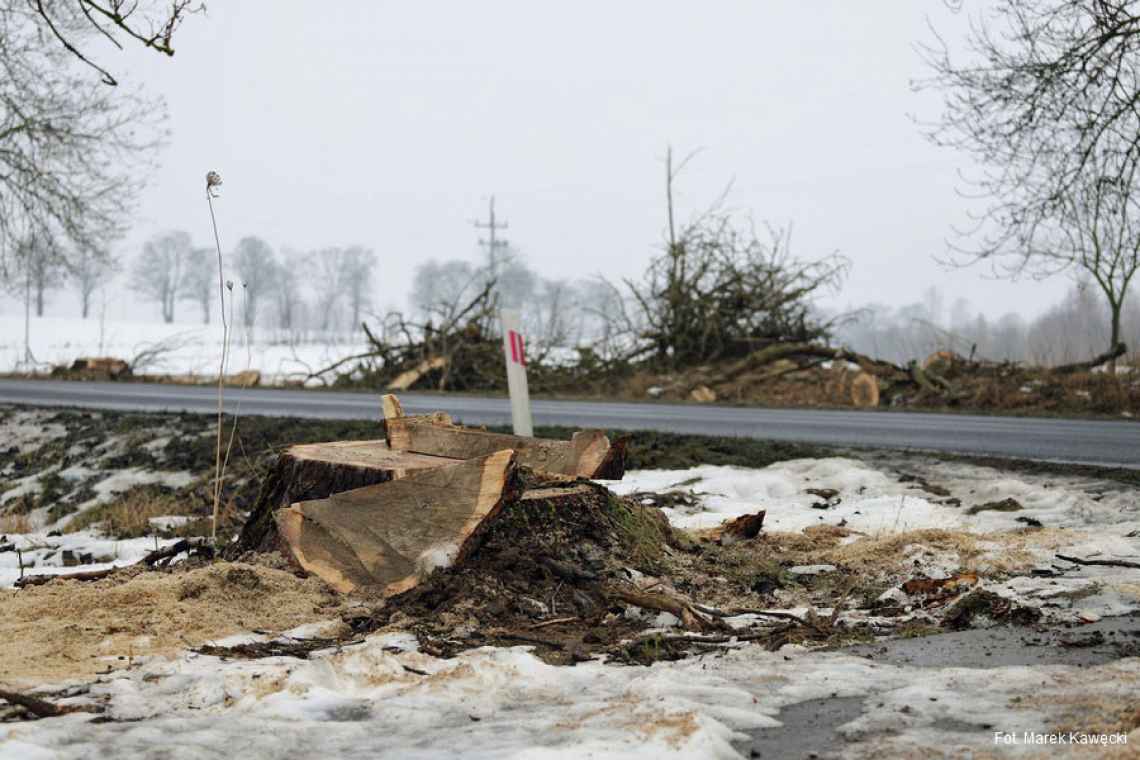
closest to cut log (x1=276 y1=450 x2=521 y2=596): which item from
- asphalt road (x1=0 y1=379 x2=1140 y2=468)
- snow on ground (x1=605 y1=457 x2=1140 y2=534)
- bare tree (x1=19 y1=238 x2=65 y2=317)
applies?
snow on ground (x1=605 y1=457 x2=1140 y2=534)

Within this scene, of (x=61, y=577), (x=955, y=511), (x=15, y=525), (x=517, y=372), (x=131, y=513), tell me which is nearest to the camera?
(x=61, y=577)

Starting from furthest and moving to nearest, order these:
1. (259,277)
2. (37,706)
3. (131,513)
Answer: (259,277), (131,513), (37,706)

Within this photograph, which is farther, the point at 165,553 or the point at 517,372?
the point at 517,372

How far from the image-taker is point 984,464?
8.44 m

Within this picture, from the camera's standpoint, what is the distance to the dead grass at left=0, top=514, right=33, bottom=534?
8.27 metres

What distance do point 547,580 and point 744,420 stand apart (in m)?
8.16

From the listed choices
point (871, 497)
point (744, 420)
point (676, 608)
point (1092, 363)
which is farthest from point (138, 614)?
point (1092, 363)

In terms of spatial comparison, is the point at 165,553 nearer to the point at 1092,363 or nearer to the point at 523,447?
the point at 523,447

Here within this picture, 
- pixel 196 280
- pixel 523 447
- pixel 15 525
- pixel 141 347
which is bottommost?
pixel 15 525

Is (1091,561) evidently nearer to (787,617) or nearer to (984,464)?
(787,617)

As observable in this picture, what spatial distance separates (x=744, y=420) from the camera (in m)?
12.2

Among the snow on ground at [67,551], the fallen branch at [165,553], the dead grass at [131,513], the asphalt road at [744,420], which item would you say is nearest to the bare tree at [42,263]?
the asphalt road at [744,420]

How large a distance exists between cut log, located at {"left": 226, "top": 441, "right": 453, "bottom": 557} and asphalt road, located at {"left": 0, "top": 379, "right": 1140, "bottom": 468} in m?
5.86

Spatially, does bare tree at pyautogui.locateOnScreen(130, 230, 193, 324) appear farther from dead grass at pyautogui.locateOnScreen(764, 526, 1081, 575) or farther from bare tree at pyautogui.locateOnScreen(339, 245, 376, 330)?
dead grass at pyautogui.locateOnScreen(764, 526, 1081, 575)
